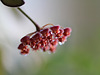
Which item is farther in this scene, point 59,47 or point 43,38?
point 59,47

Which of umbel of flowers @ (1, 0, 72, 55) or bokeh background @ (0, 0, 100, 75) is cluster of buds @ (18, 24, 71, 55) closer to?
umbel of flowers @ (1, 0, 72, 55)

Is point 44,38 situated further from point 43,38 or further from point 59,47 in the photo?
point 59,47

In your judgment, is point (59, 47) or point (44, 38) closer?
point (44, 38)

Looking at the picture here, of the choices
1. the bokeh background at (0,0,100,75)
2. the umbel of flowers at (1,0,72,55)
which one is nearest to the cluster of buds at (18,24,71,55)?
the umbel of flowers at (1,0,72,55)

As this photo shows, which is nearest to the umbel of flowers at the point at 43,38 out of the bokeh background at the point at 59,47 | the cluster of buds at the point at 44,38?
the cluster of buds at the point at 44,38

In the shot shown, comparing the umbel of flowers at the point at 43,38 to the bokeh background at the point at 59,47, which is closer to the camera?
the umbel of flowers at the point at 43,38

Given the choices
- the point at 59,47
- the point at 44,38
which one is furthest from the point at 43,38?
the point at 59,47

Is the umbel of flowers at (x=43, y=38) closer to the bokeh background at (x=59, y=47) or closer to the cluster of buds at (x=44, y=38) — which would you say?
the cluster of buds at (x=44, y=38)

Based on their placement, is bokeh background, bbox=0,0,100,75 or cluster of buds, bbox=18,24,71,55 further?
bokeh background, bbox=0,0,100,75
